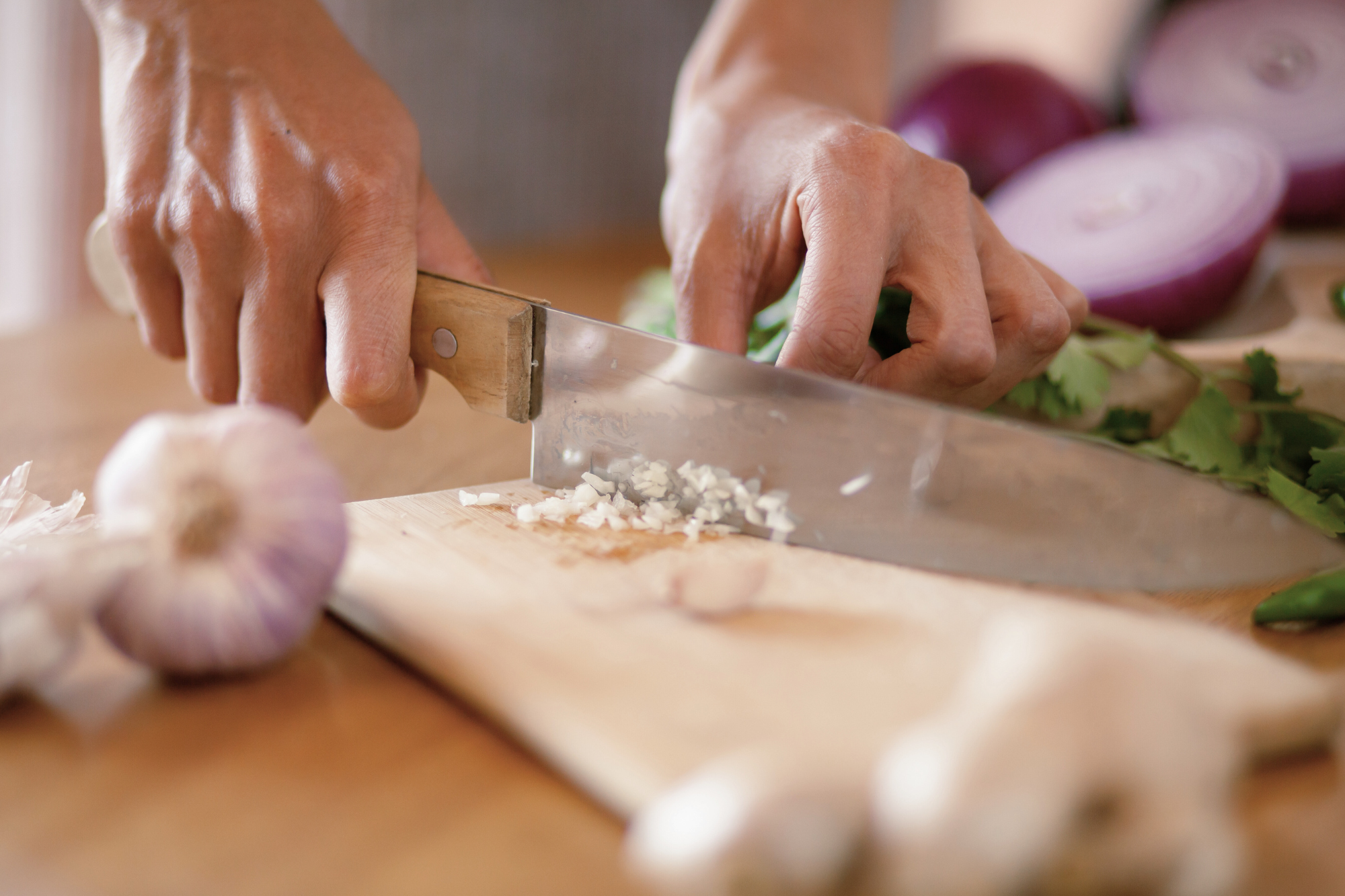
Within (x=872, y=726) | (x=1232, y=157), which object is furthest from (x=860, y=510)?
(x=1232, y=157)

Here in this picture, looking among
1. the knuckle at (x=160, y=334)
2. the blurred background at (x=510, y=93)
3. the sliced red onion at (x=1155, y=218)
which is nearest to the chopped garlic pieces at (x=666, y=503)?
the knuckle at (x=160, y=334)

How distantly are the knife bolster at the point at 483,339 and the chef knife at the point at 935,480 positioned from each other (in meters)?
0.06

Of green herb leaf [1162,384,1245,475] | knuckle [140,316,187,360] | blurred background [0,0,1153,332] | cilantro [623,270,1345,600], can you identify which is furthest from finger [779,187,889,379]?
blurred background [0,0,1153,332]

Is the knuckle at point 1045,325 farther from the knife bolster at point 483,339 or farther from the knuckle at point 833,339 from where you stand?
the knife bolster at point 483,339

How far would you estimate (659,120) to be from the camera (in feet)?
15.2

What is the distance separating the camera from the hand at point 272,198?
1.02 meters

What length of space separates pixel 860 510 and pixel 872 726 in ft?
0.89

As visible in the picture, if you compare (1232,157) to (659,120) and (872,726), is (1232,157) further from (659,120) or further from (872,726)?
(659,120)

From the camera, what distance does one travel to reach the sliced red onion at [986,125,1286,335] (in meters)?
1.58

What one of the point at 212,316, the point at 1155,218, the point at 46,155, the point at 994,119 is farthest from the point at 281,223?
the point at 46,155

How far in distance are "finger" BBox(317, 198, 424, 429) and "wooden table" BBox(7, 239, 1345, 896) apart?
312mm

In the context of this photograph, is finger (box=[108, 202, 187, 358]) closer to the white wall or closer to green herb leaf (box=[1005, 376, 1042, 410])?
green herb leaf (box=[1005, 376, 1042, 410])

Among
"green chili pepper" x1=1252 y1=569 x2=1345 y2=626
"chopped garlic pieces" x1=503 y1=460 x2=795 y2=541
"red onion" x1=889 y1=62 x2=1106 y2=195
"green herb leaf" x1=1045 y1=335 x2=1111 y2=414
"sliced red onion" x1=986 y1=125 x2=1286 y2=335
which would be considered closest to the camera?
"green chili pepper" x1=1252 y1=569 x2=1345 y2=626

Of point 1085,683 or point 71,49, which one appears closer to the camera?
point 1085,683
